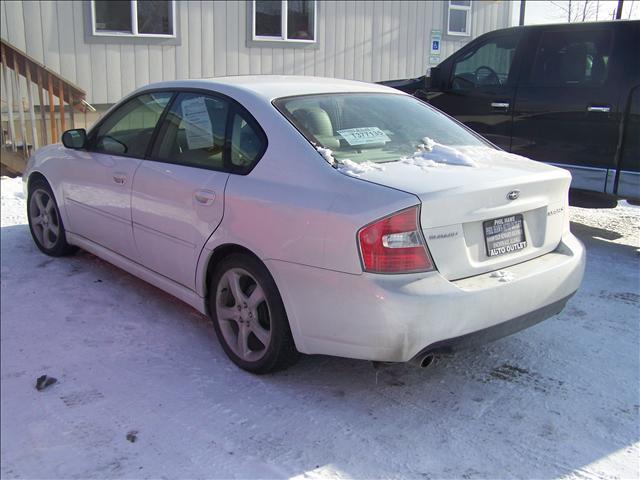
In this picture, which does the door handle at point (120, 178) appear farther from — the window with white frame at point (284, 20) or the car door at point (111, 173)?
the window with white frame at point (284, 20)

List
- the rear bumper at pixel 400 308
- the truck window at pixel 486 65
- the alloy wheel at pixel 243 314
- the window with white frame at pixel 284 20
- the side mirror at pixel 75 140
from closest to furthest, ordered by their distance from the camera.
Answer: the rear bumper at pixel 400 308
the alloy wheel at pixel 243 314
the side mirror at pixel 75 140
the truck window at pixel 486 65
the window with white frame at pixel 284 20

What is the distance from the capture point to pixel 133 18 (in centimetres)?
1032

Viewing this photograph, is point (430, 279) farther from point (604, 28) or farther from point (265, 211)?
point (604, 28)

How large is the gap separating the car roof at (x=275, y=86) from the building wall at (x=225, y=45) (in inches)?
243

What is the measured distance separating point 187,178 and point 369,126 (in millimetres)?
1099

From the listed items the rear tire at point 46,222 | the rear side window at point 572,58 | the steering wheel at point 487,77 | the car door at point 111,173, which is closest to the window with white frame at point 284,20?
the steering wheel at point 487,77

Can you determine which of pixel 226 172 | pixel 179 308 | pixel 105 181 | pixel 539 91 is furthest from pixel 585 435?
pixel 539 91

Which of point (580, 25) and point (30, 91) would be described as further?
point (30, 91)

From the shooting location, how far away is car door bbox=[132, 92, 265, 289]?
3660 millimetres

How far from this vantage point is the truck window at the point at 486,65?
6836 millimetres

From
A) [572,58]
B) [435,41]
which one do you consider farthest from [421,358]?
[435,41]

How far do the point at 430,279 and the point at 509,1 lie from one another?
1410 cm

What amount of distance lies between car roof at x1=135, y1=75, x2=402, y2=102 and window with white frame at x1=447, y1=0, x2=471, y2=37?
35.4ft

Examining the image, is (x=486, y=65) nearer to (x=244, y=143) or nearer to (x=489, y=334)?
(x=244, y=143)
